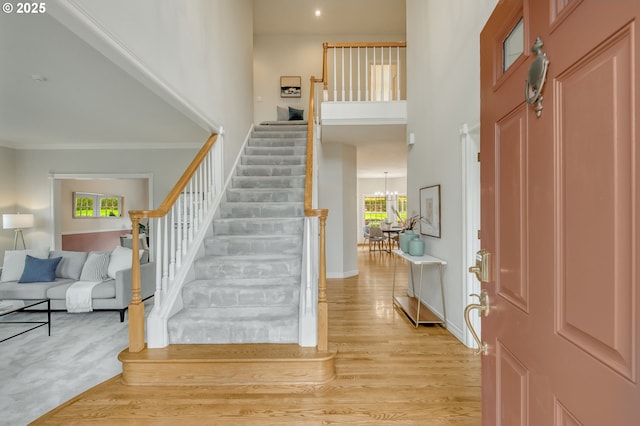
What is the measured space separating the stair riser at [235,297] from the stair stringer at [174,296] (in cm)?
11

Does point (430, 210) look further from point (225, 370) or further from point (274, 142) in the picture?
point (274, 142)

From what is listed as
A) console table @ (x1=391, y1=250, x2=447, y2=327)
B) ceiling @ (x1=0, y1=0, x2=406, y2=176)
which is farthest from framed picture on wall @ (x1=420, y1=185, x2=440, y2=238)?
ceiling @ (x1=0, y1=0, x2=406, y2=176)

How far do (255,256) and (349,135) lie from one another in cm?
292

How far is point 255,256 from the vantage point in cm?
325

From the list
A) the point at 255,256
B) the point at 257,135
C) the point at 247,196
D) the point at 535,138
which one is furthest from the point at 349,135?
the point at 535,138

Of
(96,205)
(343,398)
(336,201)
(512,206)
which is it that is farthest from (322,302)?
(96,205)

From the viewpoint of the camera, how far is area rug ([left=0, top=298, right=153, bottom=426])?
2.15 metres

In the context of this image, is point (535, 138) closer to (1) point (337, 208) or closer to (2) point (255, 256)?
(2) point (255, 256)

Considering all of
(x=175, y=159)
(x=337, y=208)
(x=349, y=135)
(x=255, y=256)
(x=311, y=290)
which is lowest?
(x=311, y=290)

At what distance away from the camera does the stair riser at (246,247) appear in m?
3.38

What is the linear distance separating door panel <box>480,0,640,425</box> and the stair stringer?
2.44m

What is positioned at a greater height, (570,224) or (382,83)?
(382,83)

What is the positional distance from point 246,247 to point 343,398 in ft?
6.10

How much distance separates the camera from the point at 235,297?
9.24 ft
